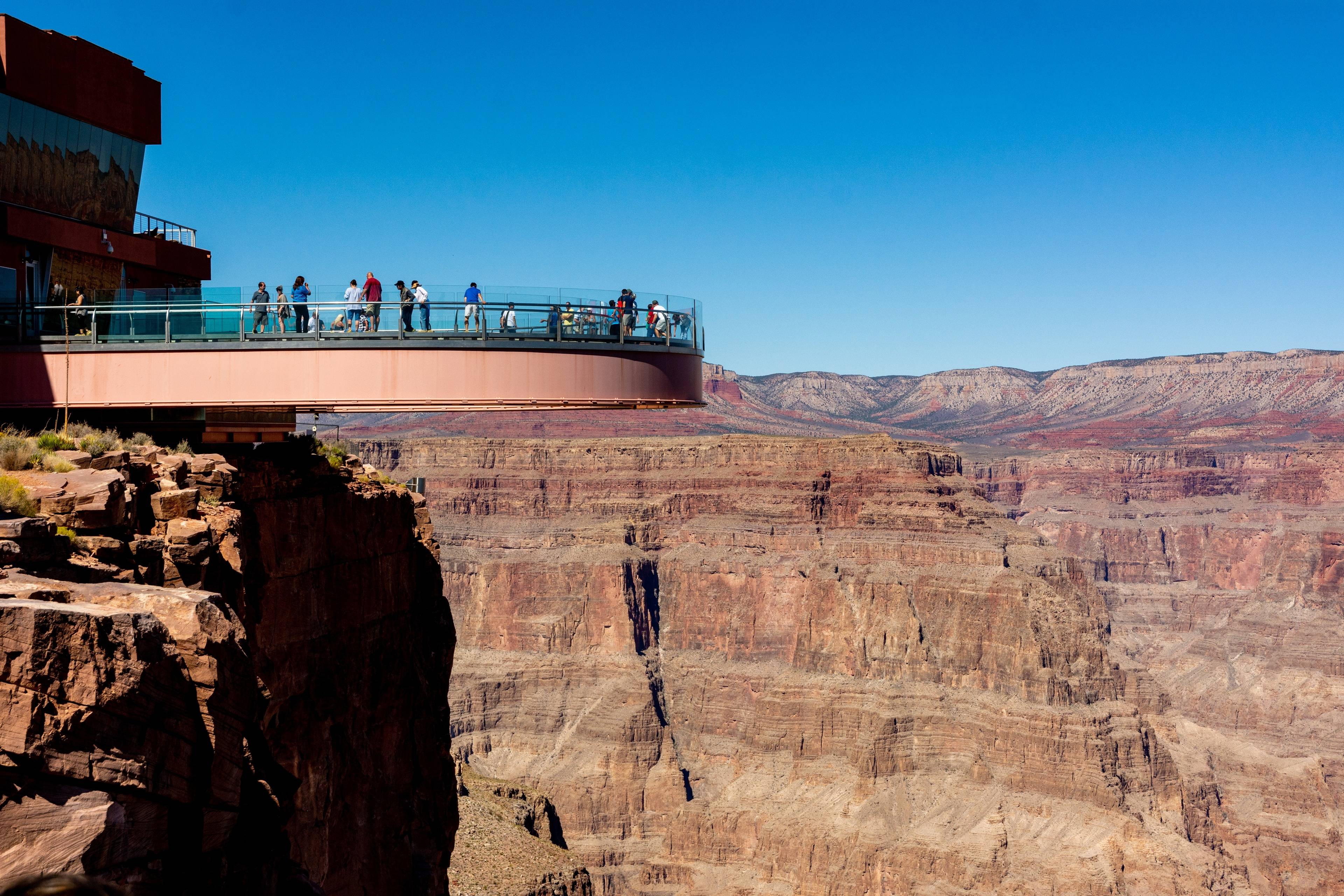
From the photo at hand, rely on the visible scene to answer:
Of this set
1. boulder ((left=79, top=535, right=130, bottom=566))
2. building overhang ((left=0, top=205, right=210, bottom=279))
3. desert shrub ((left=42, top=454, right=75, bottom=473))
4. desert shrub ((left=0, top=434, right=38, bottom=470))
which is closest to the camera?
boulder ((left=79, top=535, right=130, bottom=566))

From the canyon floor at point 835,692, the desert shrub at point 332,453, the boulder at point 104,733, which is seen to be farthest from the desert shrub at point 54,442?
the canyon floor at point 835,692

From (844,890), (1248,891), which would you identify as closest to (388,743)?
(844,890)

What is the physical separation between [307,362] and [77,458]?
611 cm

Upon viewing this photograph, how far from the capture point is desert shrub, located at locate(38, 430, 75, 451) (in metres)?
19.0

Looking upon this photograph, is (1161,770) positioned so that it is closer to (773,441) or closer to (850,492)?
(850,492)

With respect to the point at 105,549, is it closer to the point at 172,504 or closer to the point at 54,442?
the point at 172,504

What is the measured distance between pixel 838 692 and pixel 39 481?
10008 centimetres

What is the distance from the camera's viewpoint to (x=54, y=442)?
1925 centimetres

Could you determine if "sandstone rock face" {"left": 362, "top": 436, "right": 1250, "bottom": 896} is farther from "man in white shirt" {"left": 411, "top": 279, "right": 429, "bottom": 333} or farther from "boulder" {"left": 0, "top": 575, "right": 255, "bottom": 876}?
"boulder" {"left": 0, "top": 575, "right": 255, "bottom": 876}

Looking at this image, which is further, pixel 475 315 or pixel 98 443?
pixel 475 315

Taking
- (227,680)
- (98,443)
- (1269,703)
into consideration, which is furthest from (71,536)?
(1269,703)

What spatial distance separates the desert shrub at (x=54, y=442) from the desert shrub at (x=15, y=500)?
163 inches

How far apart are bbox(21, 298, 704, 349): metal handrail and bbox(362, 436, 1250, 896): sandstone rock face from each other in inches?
2843

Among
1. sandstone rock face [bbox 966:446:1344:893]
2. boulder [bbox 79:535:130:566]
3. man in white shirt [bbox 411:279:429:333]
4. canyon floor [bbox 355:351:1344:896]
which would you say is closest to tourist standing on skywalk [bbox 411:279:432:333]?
man in white shirt [bbox 411:279:429:333]
